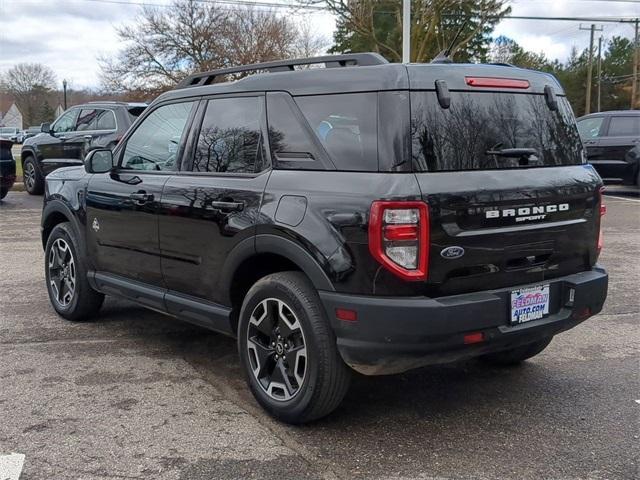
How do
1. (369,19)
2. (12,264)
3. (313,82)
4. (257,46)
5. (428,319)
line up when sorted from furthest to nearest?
1. (257,46)
2. (369,19)
3. (12,264)
4. (313,82)
5. (428,319)

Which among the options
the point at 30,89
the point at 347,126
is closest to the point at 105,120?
the point at 347,126

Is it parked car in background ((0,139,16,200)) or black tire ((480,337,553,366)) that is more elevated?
parked car in background ((0,139,16,200))

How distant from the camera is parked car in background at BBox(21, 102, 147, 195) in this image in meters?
11.9

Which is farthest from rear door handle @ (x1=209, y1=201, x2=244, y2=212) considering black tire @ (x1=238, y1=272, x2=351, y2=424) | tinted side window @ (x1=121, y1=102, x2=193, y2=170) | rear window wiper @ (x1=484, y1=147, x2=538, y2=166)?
rear window wiper @ (x1=484, y1=147, x2=538, y2=166)

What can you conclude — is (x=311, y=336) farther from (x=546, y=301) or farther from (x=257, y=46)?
(x=257, y=46)

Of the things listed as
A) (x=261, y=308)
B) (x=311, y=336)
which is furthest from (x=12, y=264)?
(x=311, y=336)

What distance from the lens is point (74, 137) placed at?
12.9 metres

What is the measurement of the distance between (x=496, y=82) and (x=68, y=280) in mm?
3897

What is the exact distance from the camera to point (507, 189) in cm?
330

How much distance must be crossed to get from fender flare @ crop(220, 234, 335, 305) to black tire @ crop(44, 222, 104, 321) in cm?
195

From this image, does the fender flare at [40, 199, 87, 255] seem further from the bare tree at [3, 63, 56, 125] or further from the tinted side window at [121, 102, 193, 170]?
the bare tree at [3, 63, 56, 125]

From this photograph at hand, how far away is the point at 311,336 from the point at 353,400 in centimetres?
82

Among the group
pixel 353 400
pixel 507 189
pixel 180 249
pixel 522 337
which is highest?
pixel 507 189

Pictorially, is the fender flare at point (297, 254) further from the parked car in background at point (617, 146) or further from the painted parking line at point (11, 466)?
the parked car in background at point (617, 146)
